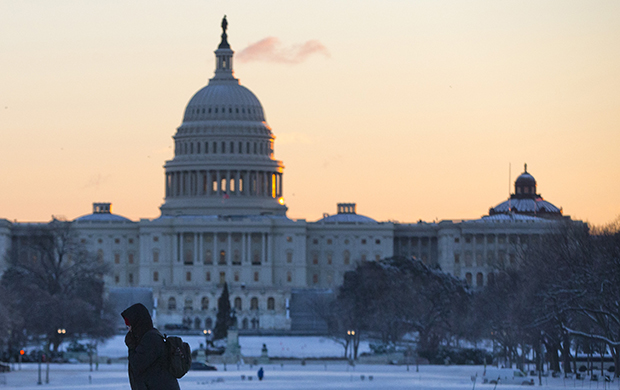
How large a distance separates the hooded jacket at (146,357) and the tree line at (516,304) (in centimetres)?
5965

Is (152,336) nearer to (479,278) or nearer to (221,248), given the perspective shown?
(221,248)

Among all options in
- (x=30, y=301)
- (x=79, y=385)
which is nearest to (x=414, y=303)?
(x=30, y=301)

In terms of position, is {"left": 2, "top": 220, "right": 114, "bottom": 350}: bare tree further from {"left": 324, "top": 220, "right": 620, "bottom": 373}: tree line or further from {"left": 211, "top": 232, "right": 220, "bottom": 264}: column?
{"left": 211, "top": 232, "right": 220, "bottom": 264}: column

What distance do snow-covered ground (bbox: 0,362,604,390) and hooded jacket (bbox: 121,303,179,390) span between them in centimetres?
5575

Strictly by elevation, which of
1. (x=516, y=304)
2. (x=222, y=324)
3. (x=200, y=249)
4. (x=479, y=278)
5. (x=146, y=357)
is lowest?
(x=146, y=357)

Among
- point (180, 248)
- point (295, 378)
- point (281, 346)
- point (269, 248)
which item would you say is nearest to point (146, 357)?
point (295, 378)

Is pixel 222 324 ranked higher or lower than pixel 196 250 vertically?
lower

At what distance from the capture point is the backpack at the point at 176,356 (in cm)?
1339

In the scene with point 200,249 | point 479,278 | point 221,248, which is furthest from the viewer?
point 479,278

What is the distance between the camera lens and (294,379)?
81750 mm

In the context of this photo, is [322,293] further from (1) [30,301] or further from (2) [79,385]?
(2) [79,385]

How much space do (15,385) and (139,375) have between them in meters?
63.3

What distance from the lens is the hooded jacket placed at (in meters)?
13.4

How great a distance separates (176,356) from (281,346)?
4412 inches
